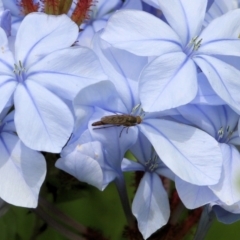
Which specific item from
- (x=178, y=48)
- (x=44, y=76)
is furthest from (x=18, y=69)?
(x=178, y=48)

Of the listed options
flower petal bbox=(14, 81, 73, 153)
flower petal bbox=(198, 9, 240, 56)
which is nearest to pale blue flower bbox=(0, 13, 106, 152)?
flower petal bbox=(14, 81, 73, 153)

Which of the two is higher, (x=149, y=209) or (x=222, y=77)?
(x=222, y=77)

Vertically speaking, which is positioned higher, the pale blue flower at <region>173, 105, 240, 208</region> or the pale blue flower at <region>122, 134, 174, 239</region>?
the pale blue flower at <region>173, 105, 240, 208</region>

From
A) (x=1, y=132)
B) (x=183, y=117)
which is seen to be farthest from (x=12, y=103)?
(x=183, y=117)

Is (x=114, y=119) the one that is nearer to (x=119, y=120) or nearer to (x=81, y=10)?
(x=119, y=120)

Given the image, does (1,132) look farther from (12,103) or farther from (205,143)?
(205,143)

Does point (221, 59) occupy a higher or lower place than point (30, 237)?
higher

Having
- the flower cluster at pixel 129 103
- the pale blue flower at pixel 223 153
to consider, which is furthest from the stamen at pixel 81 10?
the pale blue flower at pixel 223 153

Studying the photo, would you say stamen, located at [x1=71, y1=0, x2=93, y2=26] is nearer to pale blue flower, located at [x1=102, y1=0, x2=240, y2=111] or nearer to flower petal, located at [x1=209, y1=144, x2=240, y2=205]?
pale blue flower, located at [x1=102, y1=0, x2=240, y2=111]
